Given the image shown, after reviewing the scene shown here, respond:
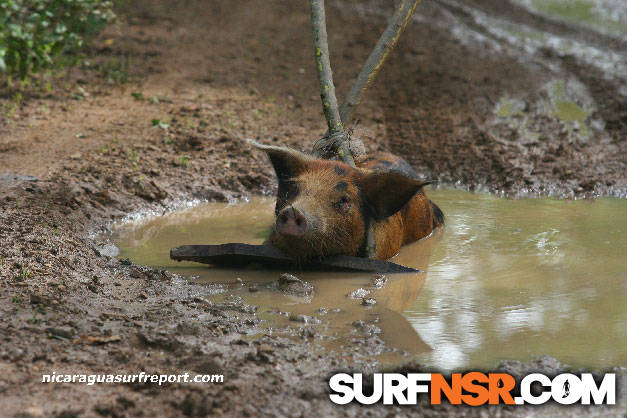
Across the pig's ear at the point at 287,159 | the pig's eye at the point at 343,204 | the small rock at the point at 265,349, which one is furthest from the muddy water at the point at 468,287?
the pig's ear at the point at 287,159

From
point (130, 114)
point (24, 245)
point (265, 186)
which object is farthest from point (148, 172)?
point (24, 245)

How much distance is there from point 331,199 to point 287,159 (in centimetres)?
54

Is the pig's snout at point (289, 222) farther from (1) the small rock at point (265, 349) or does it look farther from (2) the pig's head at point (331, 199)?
(1) the small rock at point (265, 349)

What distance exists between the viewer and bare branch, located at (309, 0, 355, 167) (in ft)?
21.1

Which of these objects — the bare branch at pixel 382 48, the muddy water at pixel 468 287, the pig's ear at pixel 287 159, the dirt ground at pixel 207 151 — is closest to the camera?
the dirt ground at pixel 207 151

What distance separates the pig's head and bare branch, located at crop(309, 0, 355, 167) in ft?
1.66

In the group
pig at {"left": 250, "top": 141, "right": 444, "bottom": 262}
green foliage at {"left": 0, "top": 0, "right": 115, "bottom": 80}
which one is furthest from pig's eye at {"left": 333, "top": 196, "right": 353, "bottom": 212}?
green foliage at {"left": 0, "top": 0, "right": 115, "bottom": 80}

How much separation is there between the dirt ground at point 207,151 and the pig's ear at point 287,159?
50.3 inches

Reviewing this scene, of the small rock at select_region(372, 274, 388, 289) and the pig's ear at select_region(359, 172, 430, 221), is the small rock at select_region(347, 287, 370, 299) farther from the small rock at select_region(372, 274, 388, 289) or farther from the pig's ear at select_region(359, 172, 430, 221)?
the pig's ear at select_region(359, 172, 430, 221)

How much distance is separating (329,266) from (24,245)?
2158 millimetres

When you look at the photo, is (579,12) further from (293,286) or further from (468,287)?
(293,286)

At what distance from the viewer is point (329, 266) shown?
18.3 ft

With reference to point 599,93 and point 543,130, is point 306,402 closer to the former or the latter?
point 543,130

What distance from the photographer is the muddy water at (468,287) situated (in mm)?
4121
